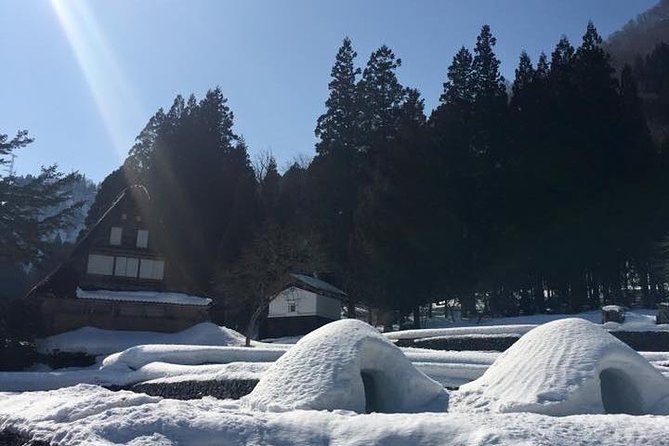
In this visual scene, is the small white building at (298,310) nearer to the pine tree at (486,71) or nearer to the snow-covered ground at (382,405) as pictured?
the pine tree at (486,71)

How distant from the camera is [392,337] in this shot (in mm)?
30797

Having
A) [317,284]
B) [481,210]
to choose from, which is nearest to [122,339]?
[317,284]

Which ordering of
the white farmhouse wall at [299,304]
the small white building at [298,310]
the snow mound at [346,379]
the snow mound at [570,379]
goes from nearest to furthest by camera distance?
the snow mound at [570,379] → the snow mound at [346,379] → the small white building at [298,310] → the white farmhouse wall at [299,304]

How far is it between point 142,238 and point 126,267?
1997 millimetres

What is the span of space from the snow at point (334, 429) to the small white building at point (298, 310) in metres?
33.7

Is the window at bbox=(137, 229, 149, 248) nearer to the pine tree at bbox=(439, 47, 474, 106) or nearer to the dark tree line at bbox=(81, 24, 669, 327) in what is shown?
the dark tree line at bbox=(81, 24, 669, 327)

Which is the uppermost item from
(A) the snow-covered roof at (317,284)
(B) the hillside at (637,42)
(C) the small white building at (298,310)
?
(B) the hillside at (637,42)

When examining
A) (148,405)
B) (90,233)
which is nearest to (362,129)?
(90,233)

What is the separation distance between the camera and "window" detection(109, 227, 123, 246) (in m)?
39.2

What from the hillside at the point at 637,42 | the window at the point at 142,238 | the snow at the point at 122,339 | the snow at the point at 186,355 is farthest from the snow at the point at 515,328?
the hillside at the point at 637,42

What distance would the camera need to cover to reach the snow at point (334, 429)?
7.71 meters

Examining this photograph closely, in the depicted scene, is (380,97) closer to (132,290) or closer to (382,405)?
(132,290)

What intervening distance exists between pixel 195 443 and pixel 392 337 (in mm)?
23241

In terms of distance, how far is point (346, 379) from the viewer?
1109 centimetres
